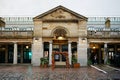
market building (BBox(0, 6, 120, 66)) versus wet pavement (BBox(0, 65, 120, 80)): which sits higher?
market building (BBox(0, 6, 120, 66))

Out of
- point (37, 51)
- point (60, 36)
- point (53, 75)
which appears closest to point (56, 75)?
point (53, 75)

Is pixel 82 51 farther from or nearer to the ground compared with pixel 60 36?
nearer to the ground

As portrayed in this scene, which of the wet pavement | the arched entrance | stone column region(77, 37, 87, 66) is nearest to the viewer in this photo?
the wet pavement

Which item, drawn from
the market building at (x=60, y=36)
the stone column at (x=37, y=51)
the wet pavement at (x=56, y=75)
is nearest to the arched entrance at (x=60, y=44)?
the market building at (x=60, y=36)

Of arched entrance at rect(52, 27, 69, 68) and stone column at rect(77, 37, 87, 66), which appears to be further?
arched entrance at rect(52, 27, 69, 68)

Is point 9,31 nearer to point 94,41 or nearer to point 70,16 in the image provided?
point 70,16

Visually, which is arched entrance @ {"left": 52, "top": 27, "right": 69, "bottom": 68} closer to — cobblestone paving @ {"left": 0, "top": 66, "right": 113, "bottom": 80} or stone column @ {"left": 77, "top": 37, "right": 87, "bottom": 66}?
stone column @ {"left": 77, "top": 37, "right": 87, "bottom": 66}

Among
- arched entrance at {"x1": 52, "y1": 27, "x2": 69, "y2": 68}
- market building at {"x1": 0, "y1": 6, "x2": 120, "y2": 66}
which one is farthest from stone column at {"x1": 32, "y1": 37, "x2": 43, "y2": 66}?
arched entrance at {"x1": 52, "y1": 27, "x2": 69, "y2": 68}

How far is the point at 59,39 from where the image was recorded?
138 ft

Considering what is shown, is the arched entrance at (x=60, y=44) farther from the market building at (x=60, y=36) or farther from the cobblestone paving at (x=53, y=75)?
the cobblestone paving at (x=53, y=75)

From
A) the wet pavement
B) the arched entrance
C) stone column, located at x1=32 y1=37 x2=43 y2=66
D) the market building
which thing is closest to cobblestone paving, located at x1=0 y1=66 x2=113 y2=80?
the wet pavement

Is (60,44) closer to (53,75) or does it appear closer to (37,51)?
(37,51)

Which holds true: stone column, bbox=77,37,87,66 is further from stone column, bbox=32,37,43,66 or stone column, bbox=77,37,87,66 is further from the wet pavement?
the wet pavement

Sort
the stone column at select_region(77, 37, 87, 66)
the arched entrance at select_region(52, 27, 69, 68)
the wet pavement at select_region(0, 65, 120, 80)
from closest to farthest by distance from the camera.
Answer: the wet pavement at select_region(0, 65, 120, 80), the stone column at select_region(77, 37, 87, 66), the arched entrance at select_region(52, 27, 69, 68)
